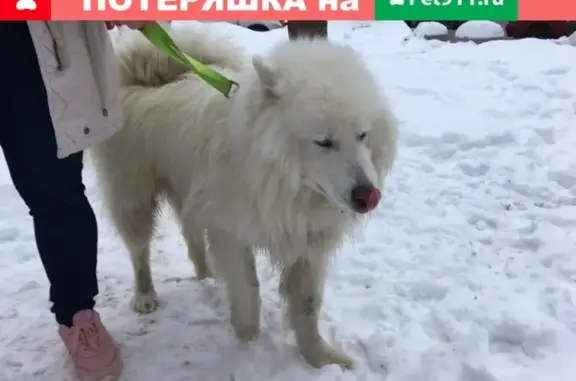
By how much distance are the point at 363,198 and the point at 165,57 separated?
1152mm

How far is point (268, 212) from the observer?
6.97ft

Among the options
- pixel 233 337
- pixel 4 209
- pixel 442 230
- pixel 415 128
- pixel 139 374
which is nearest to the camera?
pixel 139 374

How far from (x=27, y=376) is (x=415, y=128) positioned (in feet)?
10.6

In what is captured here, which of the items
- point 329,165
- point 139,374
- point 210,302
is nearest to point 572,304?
point 329,165

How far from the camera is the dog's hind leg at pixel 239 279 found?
2.38m

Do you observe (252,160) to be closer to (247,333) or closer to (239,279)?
(239,279)

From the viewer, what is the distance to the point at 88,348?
225 centimetres

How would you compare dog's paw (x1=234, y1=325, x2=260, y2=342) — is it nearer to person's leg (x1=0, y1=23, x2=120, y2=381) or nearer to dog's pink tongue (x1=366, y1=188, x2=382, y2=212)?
person's leg (x1=0, y1=23, x2=120, y2=381)

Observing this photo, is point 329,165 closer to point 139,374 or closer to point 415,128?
point 139,374

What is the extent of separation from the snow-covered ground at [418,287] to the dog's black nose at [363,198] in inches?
27.8

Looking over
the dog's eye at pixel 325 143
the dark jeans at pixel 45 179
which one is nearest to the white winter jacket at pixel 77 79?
the dark jeans at pixel 45 179

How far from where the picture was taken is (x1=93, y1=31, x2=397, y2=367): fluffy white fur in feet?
6.54

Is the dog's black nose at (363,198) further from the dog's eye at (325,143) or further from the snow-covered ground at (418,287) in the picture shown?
the snow-covered ground at (418,287)

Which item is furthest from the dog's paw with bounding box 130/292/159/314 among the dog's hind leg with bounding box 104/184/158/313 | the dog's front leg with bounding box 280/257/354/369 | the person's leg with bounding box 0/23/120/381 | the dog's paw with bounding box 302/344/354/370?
the dog's paw with bounding box 302/344/354/370
